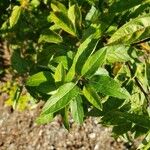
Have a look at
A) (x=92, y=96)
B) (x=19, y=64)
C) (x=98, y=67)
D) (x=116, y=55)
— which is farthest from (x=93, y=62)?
(x=19, y=64)

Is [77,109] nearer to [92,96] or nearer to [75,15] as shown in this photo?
[92,96]

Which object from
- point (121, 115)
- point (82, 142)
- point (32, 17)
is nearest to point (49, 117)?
point (121, 115)

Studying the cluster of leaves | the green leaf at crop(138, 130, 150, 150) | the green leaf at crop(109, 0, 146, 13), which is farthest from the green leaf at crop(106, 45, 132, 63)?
the green leaf at crop(138, 130, 150, 150)

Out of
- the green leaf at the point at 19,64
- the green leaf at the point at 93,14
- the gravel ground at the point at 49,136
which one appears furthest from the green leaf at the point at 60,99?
the gravel ground at the point at 49,136

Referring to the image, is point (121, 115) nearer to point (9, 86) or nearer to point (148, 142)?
point (148, 142)

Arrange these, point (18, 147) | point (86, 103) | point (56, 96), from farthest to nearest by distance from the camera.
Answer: point (18, 147) < point (86, 103) < point (56, 96)
